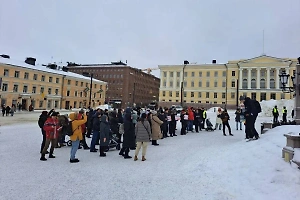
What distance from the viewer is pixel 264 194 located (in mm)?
5473

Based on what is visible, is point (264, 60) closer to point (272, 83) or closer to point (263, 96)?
point (272, 83)

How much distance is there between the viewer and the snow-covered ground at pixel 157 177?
219 inches

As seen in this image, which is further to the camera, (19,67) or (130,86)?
(130,86)

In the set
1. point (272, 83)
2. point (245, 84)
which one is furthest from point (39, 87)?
point (272, 83)

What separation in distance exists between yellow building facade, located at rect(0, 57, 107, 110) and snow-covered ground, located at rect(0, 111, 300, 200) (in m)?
44.2

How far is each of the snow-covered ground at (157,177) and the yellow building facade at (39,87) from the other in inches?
1741

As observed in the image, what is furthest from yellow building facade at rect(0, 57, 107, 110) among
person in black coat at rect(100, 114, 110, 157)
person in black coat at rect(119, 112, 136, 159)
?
person in black coat at rect(119, 112, 136, 159)

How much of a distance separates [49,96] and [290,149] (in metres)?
56.9

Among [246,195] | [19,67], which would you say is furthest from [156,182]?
[19,67]

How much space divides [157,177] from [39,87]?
176 feet

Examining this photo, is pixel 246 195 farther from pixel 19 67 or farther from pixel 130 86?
pixel 130 86

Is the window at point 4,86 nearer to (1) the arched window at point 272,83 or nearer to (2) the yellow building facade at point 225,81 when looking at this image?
(2) the yellow building facade at point 225,81

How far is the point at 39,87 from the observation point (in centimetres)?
5469

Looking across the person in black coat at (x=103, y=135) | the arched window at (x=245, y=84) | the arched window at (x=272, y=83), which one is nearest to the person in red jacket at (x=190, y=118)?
the person in black coat at (x=103, y=135)
